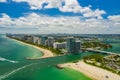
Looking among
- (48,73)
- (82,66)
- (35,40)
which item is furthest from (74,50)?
(35,40)

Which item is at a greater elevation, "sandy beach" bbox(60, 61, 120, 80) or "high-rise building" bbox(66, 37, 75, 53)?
"high-rise building" bbox(66, 37, 75, 53)

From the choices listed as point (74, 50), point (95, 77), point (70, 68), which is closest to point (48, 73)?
point (70, 68)

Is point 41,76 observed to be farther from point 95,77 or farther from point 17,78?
point 95,77

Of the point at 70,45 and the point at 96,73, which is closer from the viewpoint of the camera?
the point at 96,73

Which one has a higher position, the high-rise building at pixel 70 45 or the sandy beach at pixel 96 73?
the high-rise building at pixel 70 45

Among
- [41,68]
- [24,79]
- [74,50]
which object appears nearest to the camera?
[24,79]

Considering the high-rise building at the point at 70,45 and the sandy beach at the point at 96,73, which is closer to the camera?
the sandy beach at the point at 96,73

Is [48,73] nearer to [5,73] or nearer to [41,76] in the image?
[41,76]

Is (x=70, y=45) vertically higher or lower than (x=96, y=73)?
higher

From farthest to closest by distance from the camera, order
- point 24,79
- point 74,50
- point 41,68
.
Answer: point 74,50 < point 41,68 < point 24,79

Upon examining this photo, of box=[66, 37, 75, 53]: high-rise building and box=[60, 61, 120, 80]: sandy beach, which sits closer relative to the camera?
box=[60, 61, 120, 80]: sandy beach

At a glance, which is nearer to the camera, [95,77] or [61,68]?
[95,77]
